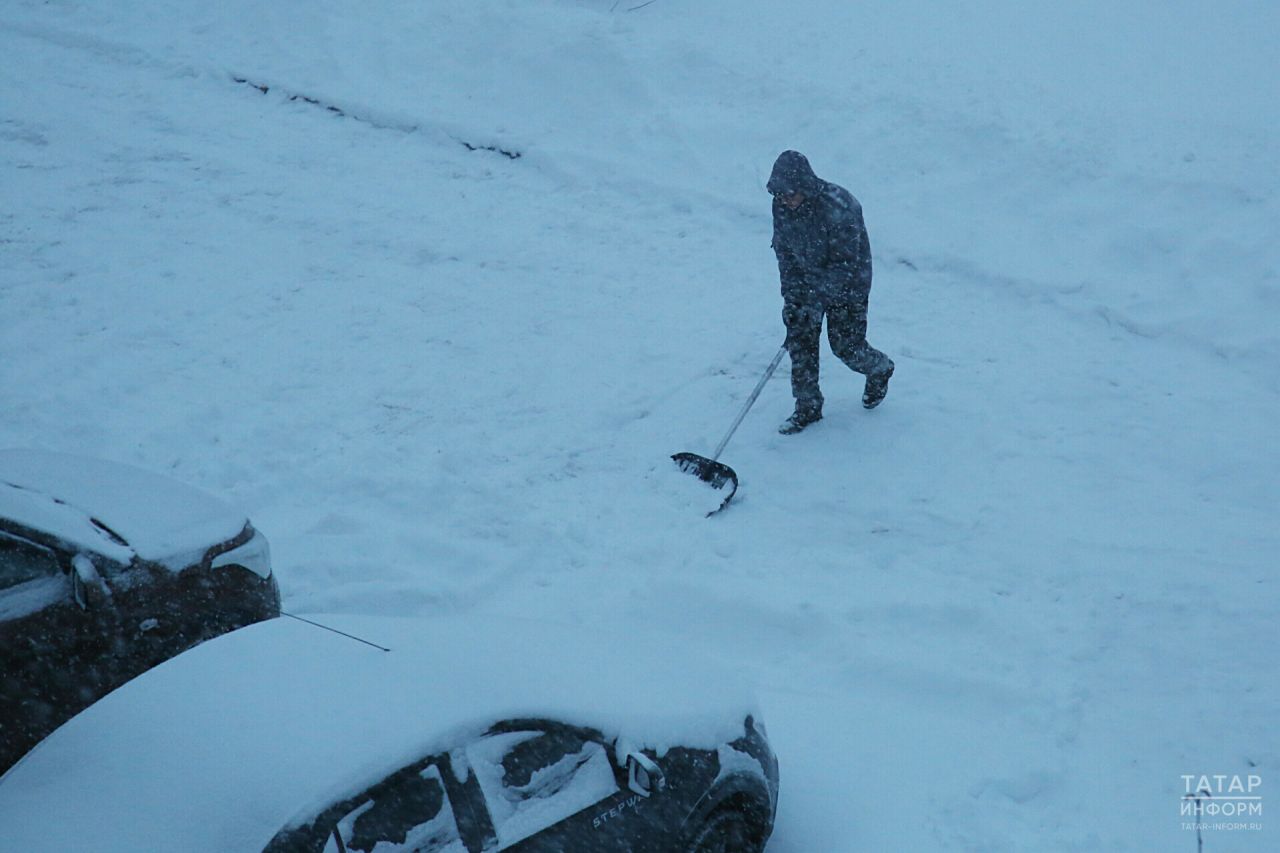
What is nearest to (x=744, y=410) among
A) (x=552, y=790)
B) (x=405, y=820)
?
(x=552, y=790)

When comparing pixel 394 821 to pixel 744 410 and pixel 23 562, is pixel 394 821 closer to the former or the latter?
pixel 23 562

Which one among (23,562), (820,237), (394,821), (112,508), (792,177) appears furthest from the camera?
(820,237)

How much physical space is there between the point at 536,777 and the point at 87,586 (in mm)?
2072

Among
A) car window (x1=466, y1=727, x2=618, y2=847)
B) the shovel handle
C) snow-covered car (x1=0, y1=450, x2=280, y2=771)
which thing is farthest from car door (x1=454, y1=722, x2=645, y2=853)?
the shovel handle

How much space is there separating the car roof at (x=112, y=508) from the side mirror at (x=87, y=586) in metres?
0.10

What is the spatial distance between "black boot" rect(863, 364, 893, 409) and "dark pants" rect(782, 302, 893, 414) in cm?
5

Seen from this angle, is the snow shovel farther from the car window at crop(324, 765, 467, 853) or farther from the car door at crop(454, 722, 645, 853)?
the car window at crop(324, 765, 467, 853)

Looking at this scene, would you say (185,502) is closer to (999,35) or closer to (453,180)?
(453,180)

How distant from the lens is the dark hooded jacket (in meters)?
6.80

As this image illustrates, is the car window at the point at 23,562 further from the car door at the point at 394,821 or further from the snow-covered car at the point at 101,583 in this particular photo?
the car door at the point at 394,821

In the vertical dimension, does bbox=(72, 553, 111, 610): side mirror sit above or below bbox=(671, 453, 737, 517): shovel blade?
above

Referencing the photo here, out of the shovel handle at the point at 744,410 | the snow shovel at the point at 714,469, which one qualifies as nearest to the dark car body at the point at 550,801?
the snow shovel at the point at 714,469

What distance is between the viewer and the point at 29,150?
11.5m

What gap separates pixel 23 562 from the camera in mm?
4172
